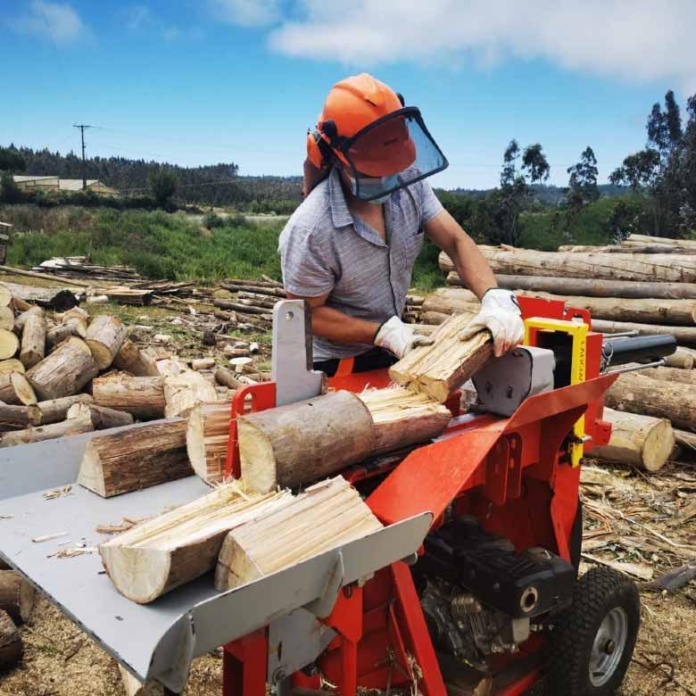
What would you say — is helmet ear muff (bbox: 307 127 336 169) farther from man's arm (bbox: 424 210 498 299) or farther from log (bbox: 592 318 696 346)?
log (bbox: 592 318 696 346)

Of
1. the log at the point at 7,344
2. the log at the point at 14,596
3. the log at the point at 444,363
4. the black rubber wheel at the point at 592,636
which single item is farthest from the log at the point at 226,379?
the log at the point at 444,363

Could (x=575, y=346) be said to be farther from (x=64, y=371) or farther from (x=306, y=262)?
(x=64, y=371)

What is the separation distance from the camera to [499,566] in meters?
2.46

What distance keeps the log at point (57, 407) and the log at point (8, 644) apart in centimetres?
327

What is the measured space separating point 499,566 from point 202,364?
24.0ft

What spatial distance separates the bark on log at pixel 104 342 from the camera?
25.3ft

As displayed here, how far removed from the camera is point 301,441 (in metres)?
2.03

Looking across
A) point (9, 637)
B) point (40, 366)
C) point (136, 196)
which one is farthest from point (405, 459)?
point (136, 196)

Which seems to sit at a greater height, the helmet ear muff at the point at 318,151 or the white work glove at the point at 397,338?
the helmet ear muff at the point at 318,151

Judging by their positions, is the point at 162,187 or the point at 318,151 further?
the point at 162,187

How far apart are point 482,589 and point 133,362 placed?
20.7ft


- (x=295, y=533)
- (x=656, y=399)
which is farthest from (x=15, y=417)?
(x=656, y=399)

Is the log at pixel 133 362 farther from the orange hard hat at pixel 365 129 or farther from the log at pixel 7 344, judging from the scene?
the orange hard hat at pixel 365 129

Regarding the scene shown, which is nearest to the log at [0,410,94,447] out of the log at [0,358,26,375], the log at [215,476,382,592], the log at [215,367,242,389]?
the log at [0,358,26,375]
